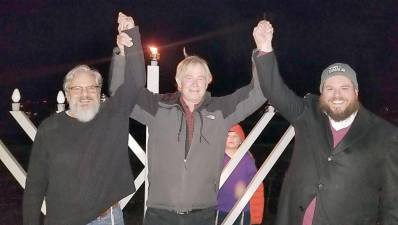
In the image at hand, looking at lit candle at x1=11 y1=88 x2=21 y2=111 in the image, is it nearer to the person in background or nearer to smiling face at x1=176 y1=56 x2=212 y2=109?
smiling face at x1=176 y1=56 x2=212 y2=109

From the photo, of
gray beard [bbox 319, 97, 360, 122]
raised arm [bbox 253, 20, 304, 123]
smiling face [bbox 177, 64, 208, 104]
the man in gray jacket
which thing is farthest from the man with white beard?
gray beard [bbox 319, 97, 360, 122]

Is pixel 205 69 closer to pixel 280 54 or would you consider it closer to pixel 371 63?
pixel 371 63

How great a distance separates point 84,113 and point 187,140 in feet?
2.70

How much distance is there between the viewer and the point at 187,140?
3236mm

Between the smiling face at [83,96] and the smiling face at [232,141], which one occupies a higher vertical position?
the smiling face at [83,96]

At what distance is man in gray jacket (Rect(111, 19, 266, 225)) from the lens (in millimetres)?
3197

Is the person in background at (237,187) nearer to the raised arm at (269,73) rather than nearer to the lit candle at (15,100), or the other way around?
the raised arm at (269,73)

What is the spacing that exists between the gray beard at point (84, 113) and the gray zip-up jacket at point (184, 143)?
35 cm

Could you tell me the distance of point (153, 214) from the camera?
10.7 ft

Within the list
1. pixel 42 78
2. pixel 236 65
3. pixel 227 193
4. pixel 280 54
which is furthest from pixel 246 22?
pixel 227 193

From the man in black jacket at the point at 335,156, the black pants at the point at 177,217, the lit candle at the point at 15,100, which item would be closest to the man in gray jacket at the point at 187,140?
the black pants at the point at 177,217

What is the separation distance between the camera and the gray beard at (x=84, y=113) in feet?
9.85

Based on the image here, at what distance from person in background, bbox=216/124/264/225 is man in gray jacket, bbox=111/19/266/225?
119 cm

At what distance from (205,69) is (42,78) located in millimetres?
39569
